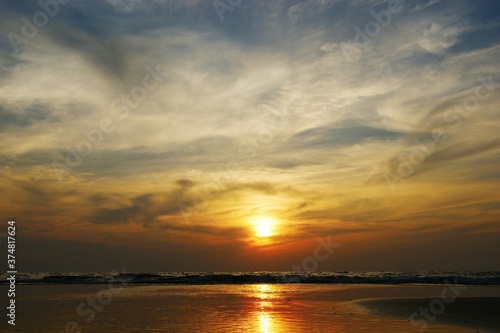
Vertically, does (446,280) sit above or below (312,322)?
below

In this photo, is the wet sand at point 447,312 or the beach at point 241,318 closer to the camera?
the beach at point 241,318

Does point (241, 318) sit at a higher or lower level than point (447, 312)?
higher

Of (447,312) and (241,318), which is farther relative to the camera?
(447,312)

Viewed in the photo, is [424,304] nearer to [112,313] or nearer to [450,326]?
[450,326]

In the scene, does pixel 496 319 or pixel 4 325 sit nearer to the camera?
pixel 4 325

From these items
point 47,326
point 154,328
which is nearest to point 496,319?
point 154,328

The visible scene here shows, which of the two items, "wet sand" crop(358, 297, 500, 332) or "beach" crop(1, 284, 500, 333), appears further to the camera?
"wet sand" crop(358, 297, 500, 332)

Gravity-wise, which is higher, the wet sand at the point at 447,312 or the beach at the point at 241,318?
the beach at the point at 241,318

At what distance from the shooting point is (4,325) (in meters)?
17.7

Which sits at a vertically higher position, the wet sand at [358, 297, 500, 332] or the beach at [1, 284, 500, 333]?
the beach at [1, 284, 500, 333]

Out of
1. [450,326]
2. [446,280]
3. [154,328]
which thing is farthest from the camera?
[446,280]

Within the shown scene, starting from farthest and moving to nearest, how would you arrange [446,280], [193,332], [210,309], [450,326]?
[446,280], [210,309], [450,326], [193,332]

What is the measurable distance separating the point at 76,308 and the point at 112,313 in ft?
13.7

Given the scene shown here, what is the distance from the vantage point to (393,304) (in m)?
26.7
